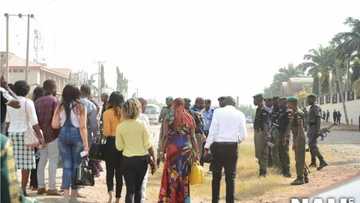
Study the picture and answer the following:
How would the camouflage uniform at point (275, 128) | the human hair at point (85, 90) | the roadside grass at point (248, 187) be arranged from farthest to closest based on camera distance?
1. the camouflage uniform at point (275, 128)
2. the roadside grass at point (248, 187)
3. the human hair at point (85, 90)

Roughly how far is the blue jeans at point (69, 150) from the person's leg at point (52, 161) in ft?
2.09

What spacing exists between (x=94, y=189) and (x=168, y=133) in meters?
2.95

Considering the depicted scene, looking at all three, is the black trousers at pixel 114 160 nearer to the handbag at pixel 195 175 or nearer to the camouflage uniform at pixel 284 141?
the handbag at pixel 195 175

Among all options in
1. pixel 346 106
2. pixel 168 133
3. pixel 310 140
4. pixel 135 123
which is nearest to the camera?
pixel 135 123

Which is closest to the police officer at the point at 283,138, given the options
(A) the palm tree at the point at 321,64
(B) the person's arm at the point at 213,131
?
(B) the person's arm at the point at 213,131

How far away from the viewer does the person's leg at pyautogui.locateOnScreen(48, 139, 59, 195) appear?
27.9 ft

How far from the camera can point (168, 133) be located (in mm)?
7555

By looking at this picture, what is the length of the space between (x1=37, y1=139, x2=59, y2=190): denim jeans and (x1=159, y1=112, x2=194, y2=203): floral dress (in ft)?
5.76

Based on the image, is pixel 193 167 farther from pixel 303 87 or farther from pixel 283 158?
pixel 303 87

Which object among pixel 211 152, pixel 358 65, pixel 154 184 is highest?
pixel 358 65

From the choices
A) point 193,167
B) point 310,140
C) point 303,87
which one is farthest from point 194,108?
point 303,87

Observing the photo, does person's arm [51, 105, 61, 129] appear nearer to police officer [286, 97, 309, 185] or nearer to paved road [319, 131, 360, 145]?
police officer [286, 97, 309, 185]

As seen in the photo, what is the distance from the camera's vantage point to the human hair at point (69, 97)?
774 centimetres

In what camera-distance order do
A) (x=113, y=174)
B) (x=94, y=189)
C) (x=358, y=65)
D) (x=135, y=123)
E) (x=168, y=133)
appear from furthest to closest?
1. (x=358, y=65)
2. (x=94, y=189)
3. (x=113, y=174)
4. (x=168, y=133)
5. (x=135, y=123)
